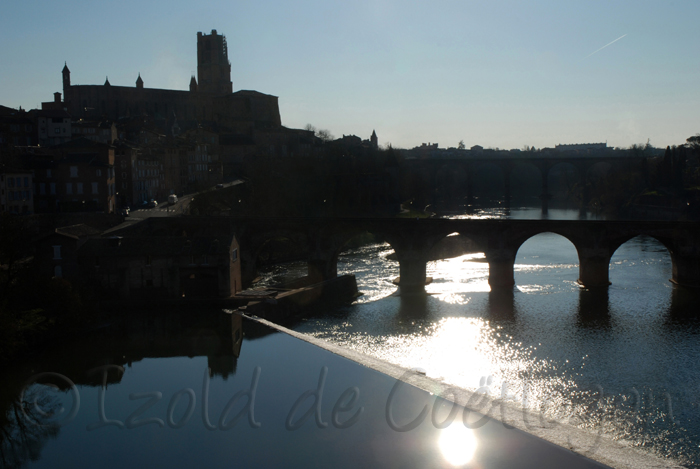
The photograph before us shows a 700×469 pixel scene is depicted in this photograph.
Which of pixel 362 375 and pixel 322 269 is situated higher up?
pixel 322 269

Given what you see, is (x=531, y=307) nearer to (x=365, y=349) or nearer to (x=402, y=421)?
(x=365, y=349)

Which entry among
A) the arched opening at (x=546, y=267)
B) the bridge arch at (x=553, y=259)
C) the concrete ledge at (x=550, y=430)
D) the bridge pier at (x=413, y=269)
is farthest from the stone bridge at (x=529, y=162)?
the concrete ledge at (x=550, y=430)

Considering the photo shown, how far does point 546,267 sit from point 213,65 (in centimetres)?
7944

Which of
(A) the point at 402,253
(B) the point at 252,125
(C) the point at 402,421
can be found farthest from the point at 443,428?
(B) the point at 252,125

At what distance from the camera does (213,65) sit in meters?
112

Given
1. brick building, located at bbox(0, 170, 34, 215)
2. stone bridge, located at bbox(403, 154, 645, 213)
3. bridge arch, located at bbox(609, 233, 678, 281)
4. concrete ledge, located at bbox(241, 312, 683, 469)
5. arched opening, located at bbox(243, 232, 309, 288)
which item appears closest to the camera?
concrete ledge, located at bbox(241, 312, 683, 469)

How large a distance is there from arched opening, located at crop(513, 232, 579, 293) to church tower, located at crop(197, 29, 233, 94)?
66937 millimetres

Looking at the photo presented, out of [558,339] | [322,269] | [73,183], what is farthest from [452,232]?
Answer: [73,183]

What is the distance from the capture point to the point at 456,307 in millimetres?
38219

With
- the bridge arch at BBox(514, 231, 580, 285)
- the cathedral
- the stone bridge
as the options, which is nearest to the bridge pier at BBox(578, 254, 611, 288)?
the bridge arch at BBox(514, 231, 580, 285)

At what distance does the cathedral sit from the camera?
9806 centimetres

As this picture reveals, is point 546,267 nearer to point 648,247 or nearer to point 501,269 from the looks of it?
point 501,269

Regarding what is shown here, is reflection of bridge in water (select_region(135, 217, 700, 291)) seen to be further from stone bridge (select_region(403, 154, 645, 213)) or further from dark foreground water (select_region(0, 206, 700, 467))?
stone bridge (select_region(403, 154, 645, 213))

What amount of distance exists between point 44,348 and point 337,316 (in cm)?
1496
